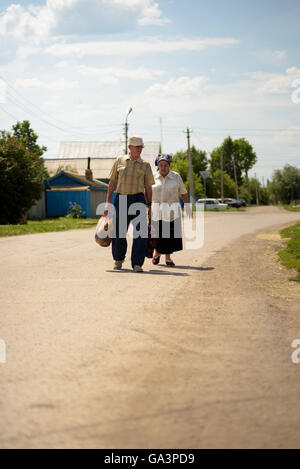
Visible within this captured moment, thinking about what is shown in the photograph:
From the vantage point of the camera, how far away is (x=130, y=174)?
928cm

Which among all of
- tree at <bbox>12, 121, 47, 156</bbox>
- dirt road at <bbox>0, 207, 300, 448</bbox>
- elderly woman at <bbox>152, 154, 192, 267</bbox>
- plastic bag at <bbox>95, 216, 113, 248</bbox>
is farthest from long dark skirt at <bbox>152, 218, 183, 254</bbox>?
tree at <bbox>12, 121, 47, 156</bbox>

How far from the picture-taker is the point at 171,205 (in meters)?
10.0

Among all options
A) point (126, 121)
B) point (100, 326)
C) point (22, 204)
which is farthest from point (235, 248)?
point (126, 121)

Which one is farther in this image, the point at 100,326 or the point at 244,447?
the point at 100,326

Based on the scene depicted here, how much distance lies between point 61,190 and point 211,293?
3762 centimetres

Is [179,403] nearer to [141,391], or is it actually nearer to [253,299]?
[141,391]

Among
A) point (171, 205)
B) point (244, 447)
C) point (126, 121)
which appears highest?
point (126, 121)

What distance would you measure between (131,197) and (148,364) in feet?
18.4

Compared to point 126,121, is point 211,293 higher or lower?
lower

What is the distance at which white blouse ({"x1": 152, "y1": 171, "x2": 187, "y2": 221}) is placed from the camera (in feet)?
32.7

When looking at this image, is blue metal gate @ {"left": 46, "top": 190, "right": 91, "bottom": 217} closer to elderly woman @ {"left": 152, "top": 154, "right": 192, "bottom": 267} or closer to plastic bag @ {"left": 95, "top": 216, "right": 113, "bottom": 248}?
elderly woman @ {"left": 152, "top": 154, "right": 192, "bottom": 267}

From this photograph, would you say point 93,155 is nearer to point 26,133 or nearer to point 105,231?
point 26,133

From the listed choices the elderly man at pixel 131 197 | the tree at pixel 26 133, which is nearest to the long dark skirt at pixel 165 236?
the elderly man at pixel 131 197

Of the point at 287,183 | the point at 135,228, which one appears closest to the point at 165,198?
the point at 135,228
